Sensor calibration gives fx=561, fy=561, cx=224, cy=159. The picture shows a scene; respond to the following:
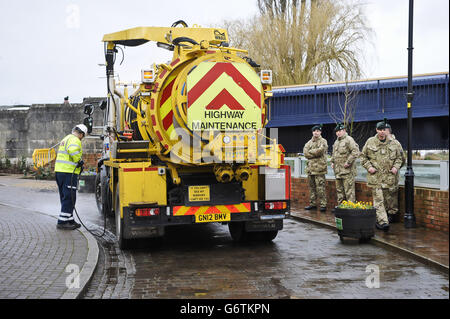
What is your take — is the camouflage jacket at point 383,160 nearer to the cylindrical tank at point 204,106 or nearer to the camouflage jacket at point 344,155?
the camouflage jacket at point 344,155

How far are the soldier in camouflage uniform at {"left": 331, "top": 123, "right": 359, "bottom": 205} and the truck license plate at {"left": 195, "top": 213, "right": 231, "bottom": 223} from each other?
13.4 feet

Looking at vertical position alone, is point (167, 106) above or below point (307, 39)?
below

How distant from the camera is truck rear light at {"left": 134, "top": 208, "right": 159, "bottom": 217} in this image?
8234mm

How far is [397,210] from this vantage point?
427 inches

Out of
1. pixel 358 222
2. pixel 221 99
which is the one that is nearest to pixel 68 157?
pixel 221 99

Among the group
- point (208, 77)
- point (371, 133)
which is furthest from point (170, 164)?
point (371, 133)

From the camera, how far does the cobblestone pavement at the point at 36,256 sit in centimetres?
606

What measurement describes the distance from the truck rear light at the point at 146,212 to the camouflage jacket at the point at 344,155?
5.01 meters

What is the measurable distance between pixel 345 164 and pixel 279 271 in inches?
196

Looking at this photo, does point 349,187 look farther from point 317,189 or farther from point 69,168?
point 69,168

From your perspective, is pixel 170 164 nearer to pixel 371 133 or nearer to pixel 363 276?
pixel 363 276

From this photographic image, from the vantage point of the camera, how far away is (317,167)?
43.2 feet
